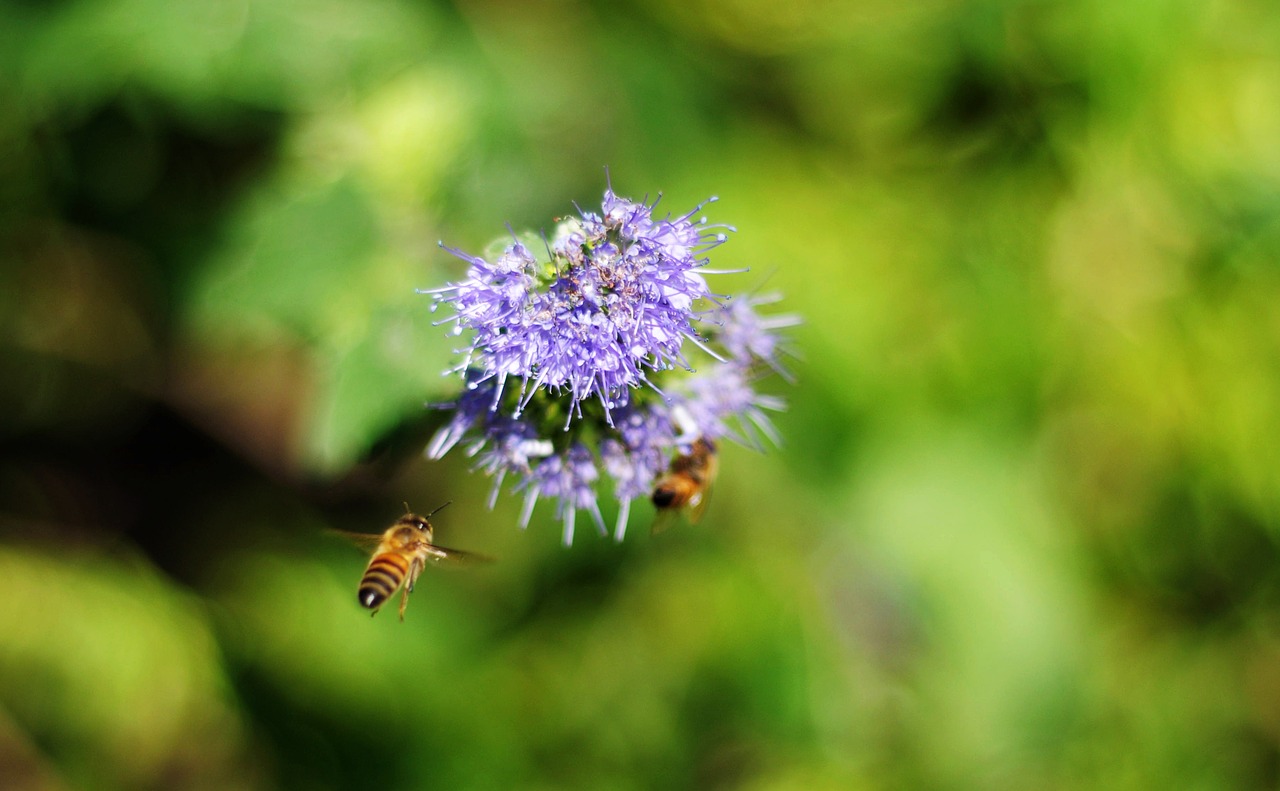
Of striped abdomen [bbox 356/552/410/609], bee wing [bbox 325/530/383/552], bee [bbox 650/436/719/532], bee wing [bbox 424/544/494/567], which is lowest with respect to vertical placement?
striped abdomen [bbox 356/552/410/609]

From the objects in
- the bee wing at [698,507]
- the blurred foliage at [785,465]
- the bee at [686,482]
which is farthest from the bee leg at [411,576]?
the blurred foliage at [785,465]

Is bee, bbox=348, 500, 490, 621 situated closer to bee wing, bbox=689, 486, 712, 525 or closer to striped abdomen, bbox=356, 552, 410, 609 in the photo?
striped abdomen, bbox=356, 552, 410, 609

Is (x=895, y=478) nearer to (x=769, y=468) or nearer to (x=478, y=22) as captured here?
(x=769, y=468)

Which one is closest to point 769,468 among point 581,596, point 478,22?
point 581,596

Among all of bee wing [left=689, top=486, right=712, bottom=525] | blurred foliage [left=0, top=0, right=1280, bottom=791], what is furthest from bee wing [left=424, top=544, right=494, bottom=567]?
blurred foliage [left=0, top=0, right=1280, bottom=791]

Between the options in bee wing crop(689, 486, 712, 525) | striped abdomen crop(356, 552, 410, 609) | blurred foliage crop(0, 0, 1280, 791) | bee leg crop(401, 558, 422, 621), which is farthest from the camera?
blurred foliage crop(0, 0, 1280, 791)

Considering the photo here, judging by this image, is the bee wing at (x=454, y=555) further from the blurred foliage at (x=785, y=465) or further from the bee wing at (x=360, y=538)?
the blurred foliage at (x=785, y=465)

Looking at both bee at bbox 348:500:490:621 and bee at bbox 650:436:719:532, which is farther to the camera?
bee at bbox 650:436:719:532

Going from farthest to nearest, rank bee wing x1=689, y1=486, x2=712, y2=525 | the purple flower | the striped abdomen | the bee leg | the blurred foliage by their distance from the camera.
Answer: the blurred foliage
bee wing x1=689, y1=486, x2=712, y2=525
the bee leg
the striped abdomen
the purple flower

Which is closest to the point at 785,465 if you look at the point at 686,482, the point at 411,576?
the point at 686,482
